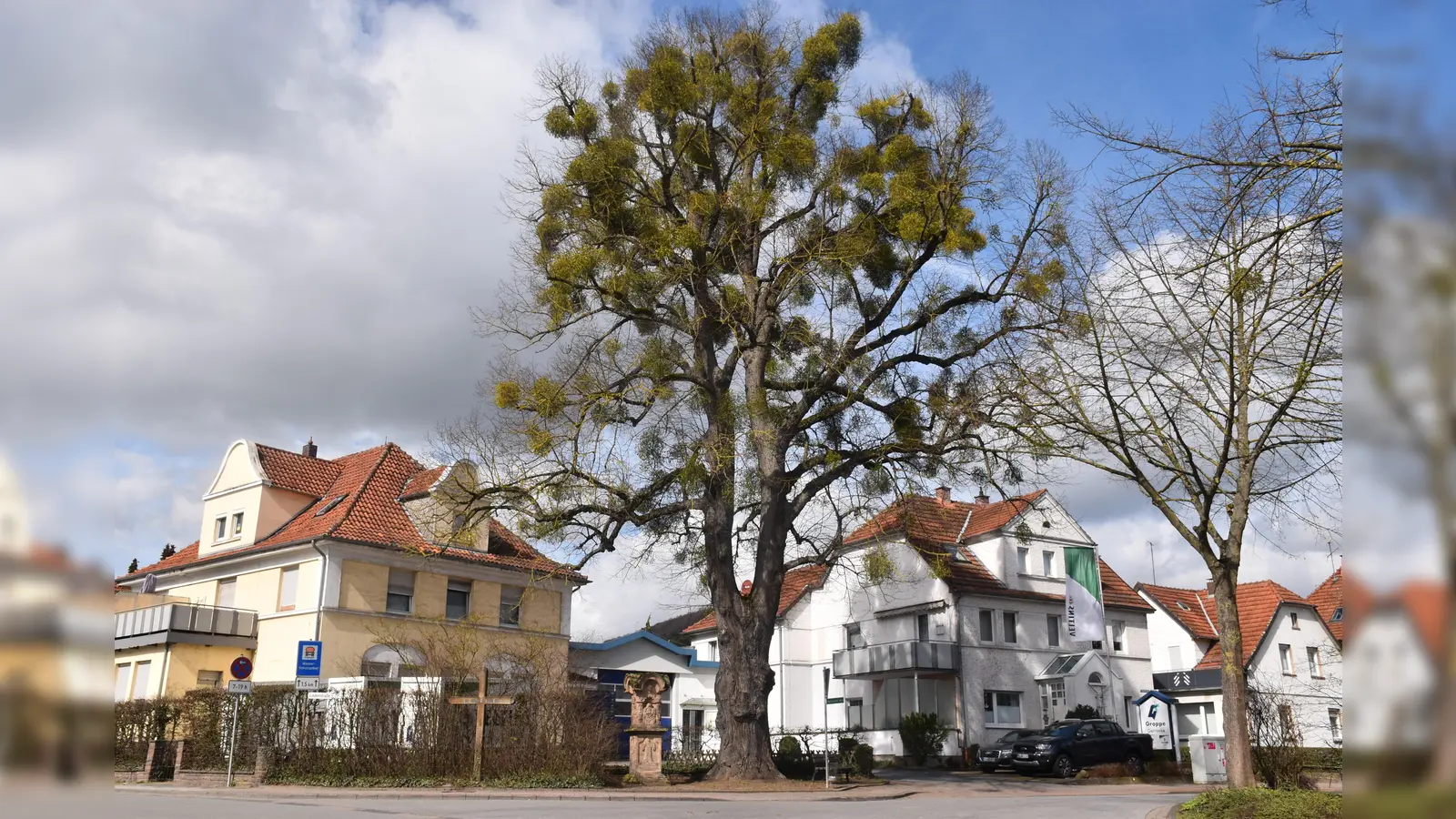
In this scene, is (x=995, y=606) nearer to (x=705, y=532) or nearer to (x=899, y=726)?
(x=899, y=726)

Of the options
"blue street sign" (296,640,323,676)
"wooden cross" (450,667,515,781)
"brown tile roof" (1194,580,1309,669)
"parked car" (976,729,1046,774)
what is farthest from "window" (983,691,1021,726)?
"blue street sign" (296,640,323,676)

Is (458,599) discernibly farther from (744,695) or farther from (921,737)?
(744,695)

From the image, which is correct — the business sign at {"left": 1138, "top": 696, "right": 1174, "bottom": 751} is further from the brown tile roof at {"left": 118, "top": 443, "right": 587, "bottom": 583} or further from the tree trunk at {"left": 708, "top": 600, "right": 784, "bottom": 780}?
the brown tile roof at {"left": 118, "top": 443, "right": 587, "bottom": 583}

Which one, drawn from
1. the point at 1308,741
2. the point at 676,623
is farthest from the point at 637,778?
the point at 676,623

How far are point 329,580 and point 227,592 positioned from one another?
624 cm

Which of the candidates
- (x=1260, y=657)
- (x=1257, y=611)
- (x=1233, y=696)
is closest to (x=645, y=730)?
(x=1233, y=696)

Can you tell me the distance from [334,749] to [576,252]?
427 inches

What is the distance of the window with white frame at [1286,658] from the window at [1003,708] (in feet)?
46.1

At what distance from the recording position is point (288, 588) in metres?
34.3

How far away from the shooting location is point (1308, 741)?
1759 inches

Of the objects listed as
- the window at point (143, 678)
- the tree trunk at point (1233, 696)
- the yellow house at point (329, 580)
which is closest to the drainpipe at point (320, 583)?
the yellow house at point (329, 580)

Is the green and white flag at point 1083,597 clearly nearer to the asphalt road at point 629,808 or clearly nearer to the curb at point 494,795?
the asphalt road at point 629,808

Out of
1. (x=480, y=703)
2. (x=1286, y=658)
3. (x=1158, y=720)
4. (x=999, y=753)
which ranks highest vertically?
(x=1286, y=658)
